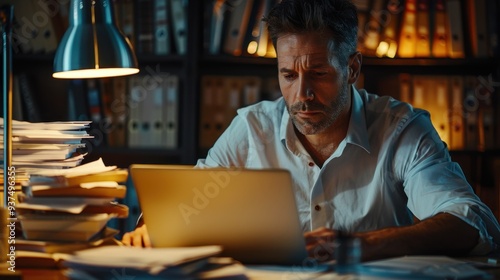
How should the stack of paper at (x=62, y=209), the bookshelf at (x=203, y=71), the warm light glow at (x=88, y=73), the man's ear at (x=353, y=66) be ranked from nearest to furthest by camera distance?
the stack of paper at (x=62, y=209)
the warm light glow at (x=88, y=73)
the man's ear at (x=353, y=66)
the bookshelf at (x=203, y=71)

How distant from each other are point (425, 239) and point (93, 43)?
2.68 feet

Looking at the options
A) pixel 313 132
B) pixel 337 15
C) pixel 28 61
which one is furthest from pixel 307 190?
pixel 28 61

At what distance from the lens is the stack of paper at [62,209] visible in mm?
1382

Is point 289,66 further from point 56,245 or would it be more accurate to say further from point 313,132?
point 56,245

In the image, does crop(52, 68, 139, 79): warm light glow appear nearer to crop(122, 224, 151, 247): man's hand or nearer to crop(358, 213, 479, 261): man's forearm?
crop(122, 224, 151, 247): man's hand

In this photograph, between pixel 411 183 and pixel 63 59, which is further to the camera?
pixel 411 183

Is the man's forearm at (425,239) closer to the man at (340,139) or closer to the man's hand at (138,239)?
the man at (340,139)

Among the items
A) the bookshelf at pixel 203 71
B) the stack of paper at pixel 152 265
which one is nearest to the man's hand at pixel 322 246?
the stack of paper at pixel 152 265

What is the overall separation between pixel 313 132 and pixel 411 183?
0.29m

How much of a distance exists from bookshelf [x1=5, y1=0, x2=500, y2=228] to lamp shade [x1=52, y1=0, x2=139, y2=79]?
59.8 inches

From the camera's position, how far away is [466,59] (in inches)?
124

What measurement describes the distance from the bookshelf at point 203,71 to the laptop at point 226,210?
1.81 metres

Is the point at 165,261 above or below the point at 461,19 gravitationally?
below

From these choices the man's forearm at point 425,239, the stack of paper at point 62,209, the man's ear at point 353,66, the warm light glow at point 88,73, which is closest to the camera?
the stack of paper at point 62,209
